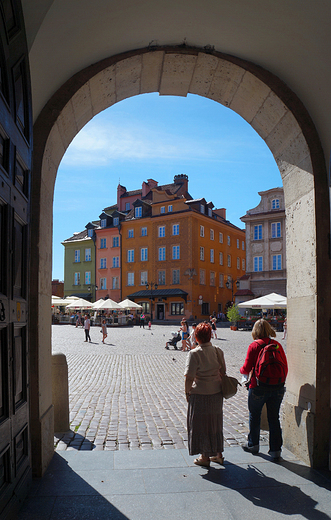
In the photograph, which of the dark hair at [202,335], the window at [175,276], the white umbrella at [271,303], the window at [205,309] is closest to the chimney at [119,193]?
the window at [175,276]

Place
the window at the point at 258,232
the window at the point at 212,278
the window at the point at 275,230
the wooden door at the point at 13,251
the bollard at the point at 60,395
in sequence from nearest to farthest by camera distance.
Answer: the wooden door at the point at 13,251, the bollard at the point at 60,395, the window at the point at 275,230, the window at the point at 258,232, the window at the point at 212,278

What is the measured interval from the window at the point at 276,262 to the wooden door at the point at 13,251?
37862 millimetres

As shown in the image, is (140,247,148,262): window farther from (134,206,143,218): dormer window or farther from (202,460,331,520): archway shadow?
(202,460,331,520): archway shadow

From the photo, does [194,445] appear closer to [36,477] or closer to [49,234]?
[36,477]

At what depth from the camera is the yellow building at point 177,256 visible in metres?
45.9

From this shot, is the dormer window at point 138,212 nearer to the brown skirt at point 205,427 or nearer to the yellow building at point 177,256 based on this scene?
the yellow building at point 177,256

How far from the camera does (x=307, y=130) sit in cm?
495

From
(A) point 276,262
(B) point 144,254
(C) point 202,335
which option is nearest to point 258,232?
(A) point 276,262

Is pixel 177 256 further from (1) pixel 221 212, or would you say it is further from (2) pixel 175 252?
(1) pixel 221 212

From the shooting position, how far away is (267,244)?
4100 centimetres

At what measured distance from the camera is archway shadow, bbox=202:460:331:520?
3.58 meters

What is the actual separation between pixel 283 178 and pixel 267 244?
119 ft

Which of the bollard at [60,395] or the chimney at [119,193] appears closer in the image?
the bollard at [60,395]

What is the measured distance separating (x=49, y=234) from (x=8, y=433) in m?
2.33
